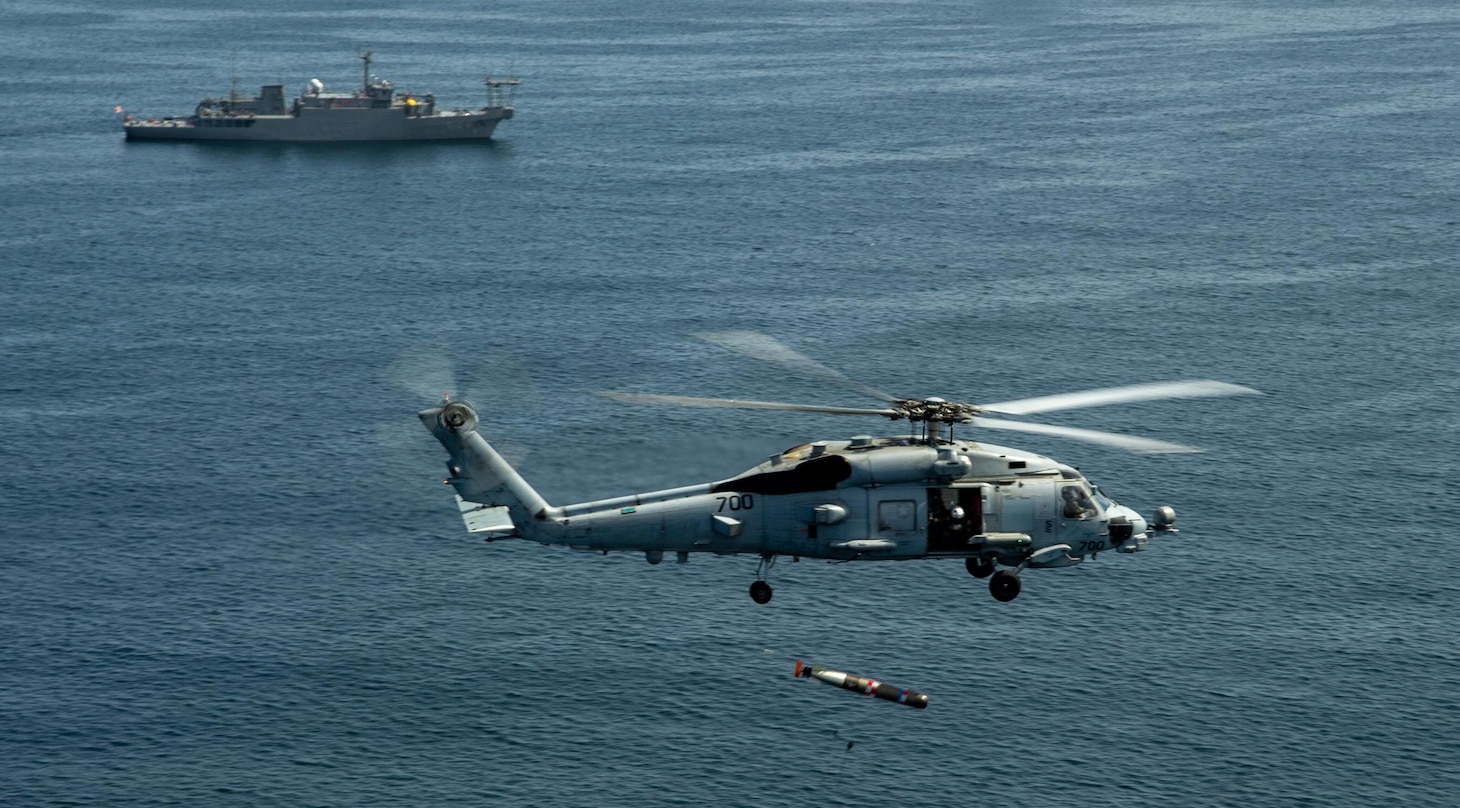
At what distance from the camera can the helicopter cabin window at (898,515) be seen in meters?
55.2

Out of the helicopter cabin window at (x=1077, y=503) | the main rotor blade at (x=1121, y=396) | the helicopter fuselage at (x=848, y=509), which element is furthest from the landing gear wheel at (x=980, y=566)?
the main rotor blade at (x=1121, y=396)

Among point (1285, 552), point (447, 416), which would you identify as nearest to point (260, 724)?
point (447, 416)

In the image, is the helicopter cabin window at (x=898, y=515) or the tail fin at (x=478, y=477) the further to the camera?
the tail fin at (x=478, y=477)

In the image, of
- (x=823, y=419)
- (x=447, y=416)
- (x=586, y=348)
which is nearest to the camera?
(x=447, y=416)

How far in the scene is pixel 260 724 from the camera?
4668 inches

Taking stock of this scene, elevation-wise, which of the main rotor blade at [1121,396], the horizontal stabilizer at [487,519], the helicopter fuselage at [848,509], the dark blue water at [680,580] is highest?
the main rotor blade at [1121,396]

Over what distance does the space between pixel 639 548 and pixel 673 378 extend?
109 meters

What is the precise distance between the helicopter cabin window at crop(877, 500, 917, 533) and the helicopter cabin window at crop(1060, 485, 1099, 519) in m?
5.03

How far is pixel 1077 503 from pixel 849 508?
Answer: 24.6 feet

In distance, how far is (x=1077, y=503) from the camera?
2231 inches

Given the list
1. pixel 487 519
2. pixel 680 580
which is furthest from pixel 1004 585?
pixel 680 580

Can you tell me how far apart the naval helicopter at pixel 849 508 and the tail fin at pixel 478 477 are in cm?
5

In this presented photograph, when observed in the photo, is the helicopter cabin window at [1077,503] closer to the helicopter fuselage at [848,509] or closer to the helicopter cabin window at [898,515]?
the helicopter fuselage at [848,509]

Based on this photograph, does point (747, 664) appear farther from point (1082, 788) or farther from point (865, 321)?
point (865, 321)
